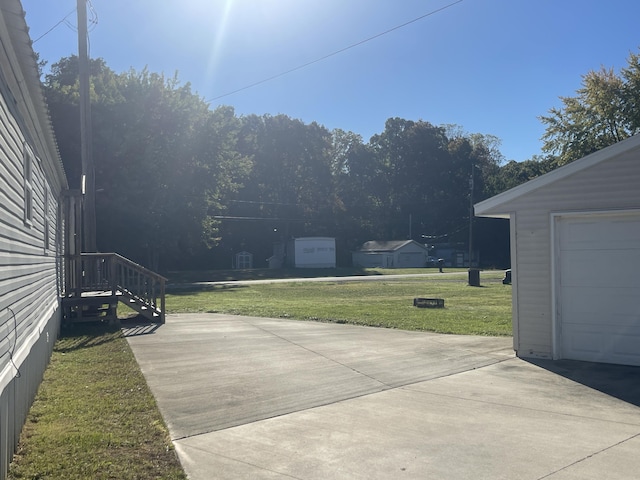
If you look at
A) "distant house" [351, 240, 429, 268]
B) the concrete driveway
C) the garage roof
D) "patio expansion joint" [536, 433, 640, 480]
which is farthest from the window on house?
"distant house" [351, 240, 429, 268]

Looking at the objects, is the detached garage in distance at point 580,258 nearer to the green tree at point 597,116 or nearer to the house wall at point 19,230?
the house wall at point 19,230

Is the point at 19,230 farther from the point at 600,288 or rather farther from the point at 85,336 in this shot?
the point at 600,288

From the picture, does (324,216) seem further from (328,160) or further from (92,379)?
(92,379)

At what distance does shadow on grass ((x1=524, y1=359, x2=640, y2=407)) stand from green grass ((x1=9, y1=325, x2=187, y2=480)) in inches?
202

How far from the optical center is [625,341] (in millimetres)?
8312

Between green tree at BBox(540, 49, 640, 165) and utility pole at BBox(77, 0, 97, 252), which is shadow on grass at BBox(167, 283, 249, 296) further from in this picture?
green tree at BBox(540, 49, 640, 165)

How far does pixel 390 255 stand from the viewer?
2699 inches

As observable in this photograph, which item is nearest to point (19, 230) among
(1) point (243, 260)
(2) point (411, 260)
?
(1) point (243, 260)

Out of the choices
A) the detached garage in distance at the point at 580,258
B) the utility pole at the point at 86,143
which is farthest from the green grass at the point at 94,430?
the utility pole at the point at 86,143

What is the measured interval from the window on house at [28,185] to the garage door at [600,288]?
735 centimetres

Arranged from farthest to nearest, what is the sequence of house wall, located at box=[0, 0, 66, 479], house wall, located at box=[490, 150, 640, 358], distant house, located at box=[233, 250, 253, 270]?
distant house, located at box=[233, 250, 253, 270], house wall, located at box=[490, 150, 640, 358], house wall, located at box=[0, 0, 66, 479]

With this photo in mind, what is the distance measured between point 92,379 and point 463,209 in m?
75.1

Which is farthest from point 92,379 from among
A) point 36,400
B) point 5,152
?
point 5,152

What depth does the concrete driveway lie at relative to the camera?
460cm
